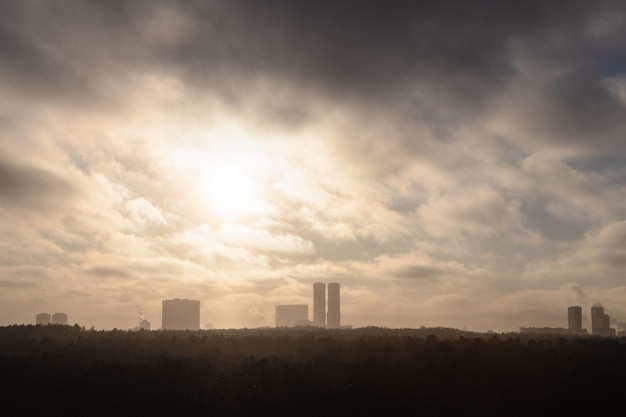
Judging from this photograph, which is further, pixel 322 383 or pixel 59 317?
pixel 59 317

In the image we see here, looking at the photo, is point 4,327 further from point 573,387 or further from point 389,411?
point 573,387

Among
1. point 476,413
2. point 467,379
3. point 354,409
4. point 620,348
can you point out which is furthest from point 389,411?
point 620,348

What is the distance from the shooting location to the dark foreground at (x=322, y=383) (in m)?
19.4

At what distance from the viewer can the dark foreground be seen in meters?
19.4

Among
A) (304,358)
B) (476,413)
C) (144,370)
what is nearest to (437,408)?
(476,413)

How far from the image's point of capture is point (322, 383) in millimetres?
21312

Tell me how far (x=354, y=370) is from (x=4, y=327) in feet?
111

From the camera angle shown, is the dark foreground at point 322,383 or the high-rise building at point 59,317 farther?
the high-rise building at point 59,317

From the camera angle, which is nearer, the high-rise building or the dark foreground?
Result: the dark foreground

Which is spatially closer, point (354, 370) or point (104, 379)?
point (104, 379)

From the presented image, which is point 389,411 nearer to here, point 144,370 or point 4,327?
point 144,370

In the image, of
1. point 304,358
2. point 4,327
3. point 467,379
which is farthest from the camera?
point 4,327

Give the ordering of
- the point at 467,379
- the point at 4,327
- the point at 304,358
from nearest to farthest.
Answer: the point at 467,379
the point at 304,358
the point at 4,327

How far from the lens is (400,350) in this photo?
28.9 m
